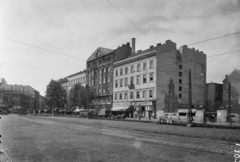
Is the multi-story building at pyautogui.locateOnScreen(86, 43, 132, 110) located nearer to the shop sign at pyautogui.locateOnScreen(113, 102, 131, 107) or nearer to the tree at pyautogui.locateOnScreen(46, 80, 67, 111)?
the shop sign at pyautogui.locateOnScreen(113, 102, 131, 107)

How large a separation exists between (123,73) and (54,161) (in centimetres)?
4965

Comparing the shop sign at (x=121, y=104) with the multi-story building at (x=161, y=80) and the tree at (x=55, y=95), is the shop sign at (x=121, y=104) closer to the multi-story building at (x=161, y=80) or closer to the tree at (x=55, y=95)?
the multi-story building at (x=161, y=80)

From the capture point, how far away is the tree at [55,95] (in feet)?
280

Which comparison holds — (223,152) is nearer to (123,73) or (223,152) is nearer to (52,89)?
(123,73)

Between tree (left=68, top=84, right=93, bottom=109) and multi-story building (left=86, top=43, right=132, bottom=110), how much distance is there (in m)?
2.71

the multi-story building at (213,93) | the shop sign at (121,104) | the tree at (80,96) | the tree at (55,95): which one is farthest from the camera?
the tree at (55,95)

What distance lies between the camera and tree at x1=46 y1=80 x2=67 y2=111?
8531 cm

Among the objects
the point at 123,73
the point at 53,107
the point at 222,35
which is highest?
the point at 123,73

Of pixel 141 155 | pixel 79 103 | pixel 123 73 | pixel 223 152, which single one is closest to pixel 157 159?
pixel 141 155

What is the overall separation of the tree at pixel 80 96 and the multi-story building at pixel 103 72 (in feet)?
8.88

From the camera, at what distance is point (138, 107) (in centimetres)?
4941

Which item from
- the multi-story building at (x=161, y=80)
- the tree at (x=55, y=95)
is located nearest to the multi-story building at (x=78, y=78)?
the tree at (x=55, y=95)

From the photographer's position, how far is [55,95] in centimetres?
8525

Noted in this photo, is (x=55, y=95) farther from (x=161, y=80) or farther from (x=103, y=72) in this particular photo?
(x=161, y=80)
